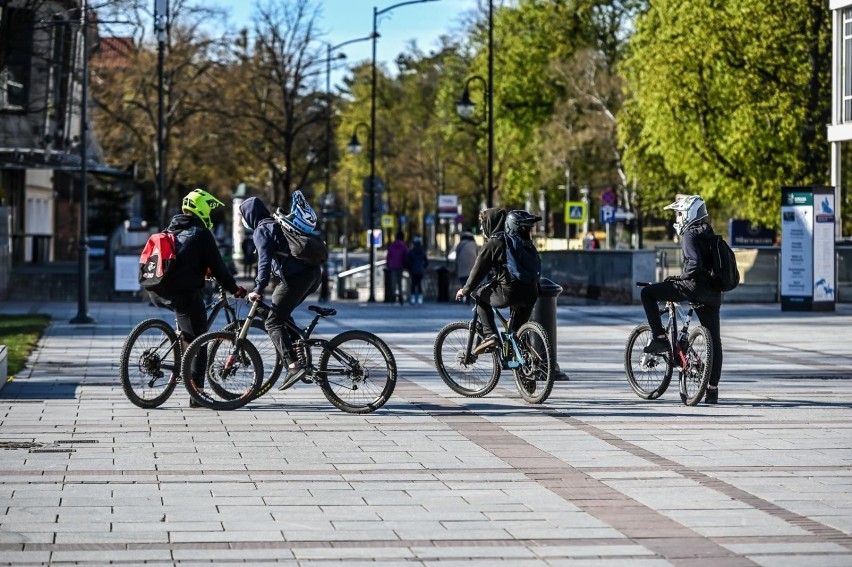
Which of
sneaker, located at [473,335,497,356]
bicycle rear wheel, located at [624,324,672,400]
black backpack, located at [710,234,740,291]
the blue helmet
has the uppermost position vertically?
the blue helmet

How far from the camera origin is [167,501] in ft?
28.0

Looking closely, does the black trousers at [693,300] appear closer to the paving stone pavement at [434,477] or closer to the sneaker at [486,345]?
the paving stone pavement at [434,477]

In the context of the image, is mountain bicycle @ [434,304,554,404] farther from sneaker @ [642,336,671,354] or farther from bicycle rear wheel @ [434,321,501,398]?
sneaker @ [642,336,671,354]

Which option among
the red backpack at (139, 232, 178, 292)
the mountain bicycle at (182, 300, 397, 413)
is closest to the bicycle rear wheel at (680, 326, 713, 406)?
the mountain bicycle at (182, 300, 397, 413)

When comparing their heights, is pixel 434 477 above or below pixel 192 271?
below

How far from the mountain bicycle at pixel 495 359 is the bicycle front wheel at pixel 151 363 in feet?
7.79

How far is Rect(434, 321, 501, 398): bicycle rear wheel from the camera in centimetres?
1443

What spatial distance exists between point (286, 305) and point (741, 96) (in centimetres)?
3625

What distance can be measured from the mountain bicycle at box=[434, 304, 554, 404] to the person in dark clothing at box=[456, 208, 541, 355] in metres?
0.08

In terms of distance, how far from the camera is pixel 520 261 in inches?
561

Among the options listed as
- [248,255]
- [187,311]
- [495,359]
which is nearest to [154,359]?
[187,311]

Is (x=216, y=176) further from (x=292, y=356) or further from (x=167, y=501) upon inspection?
(x=167, y=501)

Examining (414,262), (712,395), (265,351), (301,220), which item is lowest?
(712,395)

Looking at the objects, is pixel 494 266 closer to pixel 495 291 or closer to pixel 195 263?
pixel 495 291
